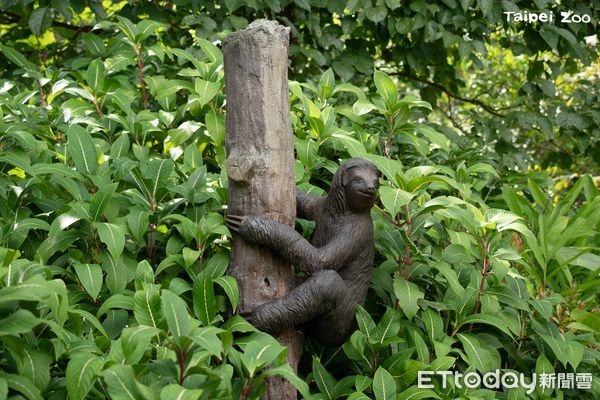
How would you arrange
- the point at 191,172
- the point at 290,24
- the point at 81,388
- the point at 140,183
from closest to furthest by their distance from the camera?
1. the point at 81,388
2. the point at 140,183
3. the point at 191,172
4. the point at 290,24

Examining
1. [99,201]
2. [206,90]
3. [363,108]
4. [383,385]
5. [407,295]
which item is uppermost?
[206,90]

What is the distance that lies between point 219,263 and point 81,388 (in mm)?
1093

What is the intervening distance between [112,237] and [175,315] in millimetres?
748

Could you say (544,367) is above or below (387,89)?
below

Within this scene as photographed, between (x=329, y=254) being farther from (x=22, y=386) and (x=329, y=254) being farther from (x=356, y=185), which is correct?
(x=22, y=386)

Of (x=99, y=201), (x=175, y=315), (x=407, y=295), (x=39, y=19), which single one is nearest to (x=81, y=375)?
(x=175, y=315)

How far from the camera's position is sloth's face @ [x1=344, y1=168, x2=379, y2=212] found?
141 inches

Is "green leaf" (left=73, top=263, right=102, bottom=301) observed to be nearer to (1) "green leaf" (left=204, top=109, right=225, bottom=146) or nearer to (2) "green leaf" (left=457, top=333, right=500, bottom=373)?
(1) "green leaf" (left=204, top=109, right=225, bottom=146)

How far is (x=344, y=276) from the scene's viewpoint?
12.0 ft

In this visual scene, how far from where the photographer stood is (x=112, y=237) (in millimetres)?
3447

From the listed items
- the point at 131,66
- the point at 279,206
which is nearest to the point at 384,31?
the point at 131,66

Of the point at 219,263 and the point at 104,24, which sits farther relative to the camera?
the point at 104,24

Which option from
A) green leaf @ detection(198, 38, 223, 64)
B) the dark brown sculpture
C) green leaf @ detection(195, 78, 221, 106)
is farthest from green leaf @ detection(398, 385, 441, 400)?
green leaf @ detection(198, 38, 223, 64)

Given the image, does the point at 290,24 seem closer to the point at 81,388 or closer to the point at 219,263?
the point at 219,263
